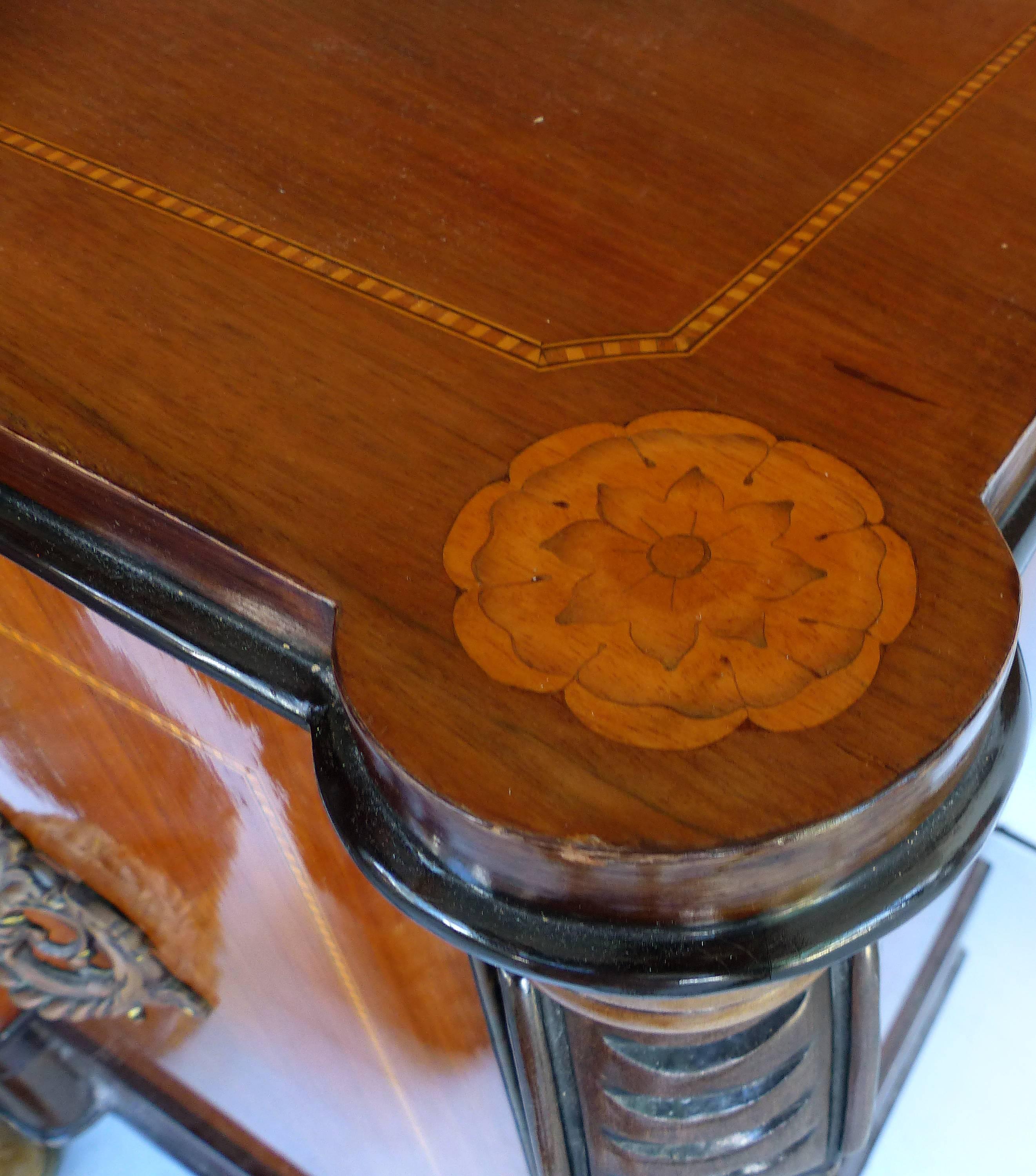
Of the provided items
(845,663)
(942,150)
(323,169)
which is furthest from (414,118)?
(845,663)

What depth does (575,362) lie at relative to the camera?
56 centimetres

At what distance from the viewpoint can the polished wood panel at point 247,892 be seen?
647 mm

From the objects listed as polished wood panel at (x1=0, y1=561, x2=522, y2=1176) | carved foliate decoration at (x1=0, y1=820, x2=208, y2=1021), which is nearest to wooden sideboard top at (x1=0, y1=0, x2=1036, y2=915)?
polished wood panel at (x1=0, y1=561, x2=522, y2=1176)

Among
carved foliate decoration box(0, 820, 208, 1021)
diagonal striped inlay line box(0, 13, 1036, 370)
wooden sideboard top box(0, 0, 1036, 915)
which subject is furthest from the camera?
carved foliate decoration box(0, 820, 208, 1021)

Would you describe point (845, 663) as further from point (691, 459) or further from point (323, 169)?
point (323, 169)

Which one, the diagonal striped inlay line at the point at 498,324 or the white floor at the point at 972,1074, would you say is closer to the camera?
the diagonal striped inlay line at the point at 498,324

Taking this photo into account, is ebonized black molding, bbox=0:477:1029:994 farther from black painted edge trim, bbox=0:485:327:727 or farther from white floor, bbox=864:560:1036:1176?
white floor, bbox=864:560:1036:1176

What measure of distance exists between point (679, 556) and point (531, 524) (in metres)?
0.06

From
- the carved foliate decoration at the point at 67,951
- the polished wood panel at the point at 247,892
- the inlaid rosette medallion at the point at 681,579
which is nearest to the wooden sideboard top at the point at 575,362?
the inlaid rosette medallion at the point at 681,579

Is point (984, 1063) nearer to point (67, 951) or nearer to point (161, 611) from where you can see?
point (67, 951)

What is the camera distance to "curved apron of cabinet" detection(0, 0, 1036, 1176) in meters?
0.44

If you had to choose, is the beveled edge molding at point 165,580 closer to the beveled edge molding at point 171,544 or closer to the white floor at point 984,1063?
the beveled edge molding at point 171,544

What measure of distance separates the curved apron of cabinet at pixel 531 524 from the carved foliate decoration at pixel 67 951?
0.03m

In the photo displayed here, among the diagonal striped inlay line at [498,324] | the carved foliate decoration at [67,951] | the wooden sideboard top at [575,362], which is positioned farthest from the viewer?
the carved foliate decoration at [67,951]
